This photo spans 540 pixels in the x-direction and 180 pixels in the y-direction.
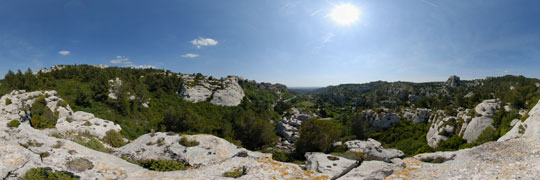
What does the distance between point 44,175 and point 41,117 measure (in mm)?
24110

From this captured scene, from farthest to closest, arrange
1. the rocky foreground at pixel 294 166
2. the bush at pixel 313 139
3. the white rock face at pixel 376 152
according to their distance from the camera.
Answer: the bush at pixel 313 139 → the white rock face at pixel 376 152 → the rocky foreground at pixel 294 166

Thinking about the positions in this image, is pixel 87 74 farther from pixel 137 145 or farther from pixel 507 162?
pixel 507 162

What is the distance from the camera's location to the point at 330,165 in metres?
11.0

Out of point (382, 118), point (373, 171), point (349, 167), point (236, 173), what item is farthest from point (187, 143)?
point (382, 118)

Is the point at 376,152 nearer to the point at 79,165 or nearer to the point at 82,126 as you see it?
the point at 79,165

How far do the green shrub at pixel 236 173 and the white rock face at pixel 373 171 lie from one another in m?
5.25

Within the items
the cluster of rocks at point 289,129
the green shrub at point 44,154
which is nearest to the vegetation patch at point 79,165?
the green shrub at point 44,154

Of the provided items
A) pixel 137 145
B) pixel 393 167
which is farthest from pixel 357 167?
pixel 137 145

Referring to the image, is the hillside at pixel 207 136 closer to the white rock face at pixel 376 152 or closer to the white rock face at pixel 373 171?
the white rock face at pixel 373 171

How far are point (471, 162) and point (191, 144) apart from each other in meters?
20.4

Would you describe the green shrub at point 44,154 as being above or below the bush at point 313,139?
above

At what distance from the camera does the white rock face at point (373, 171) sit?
9.55 meters

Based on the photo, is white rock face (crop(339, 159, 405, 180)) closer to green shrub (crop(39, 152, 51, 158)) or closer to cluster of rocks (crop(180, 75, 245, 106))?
green shrub (crop(39, 152, 51, 158))

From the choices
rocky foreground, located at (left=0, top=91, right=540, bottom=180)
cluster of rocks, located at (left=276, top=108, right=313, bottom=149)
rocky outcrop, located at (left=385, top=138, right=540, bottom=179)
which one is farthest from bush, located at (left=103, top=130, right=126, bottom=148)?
cluster of rocks, located at (left=276, top=108, right=313, bottom=149)
